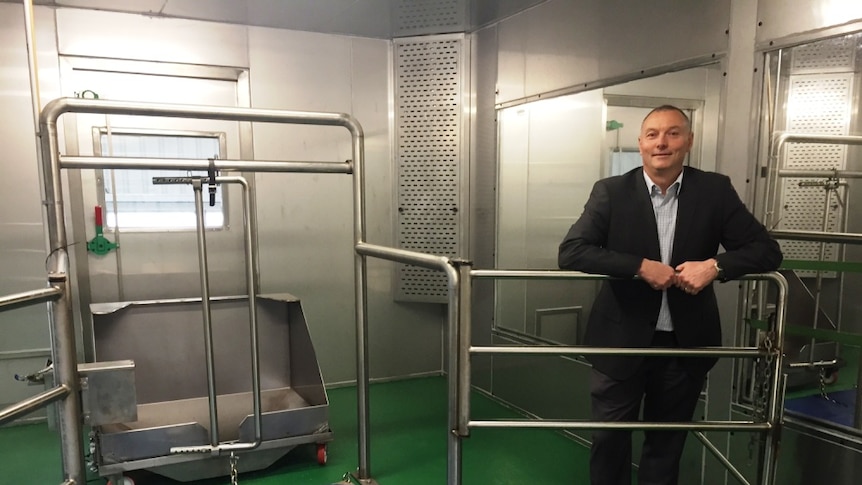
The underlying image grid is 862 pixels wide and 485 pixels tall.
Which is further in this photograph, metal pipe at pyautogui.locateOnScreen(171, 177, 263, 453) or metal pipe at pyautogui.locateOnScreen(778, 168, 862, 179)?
metal pipe at pyautogui.locateOnScreen(171, 177, 263, 453)

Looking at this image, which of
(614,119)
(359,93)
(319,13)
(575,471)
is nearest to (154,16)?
(319,13)

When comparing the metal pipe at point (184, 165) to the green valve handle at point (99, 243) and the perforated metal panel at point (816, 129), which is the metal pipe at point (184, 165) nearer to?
the green valve handle at point (99, 243)

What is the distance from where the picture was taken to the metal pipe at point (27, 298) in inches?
53.3

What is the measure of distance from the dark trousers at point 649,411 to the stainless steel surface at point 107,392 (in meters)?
1.62

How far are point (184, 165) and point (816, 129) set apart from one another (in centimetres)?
231

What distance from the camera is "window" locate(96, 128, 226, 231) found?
10.3 ft

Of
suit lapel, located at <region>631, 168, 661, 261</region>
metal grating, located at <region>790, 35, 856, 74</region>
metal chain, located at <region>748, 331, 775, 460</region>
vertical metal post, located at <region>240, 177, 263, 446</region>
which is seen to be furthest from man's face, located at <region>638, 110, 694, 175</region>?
vertical metal post, located at <region>240, 177, 263, 446</region>

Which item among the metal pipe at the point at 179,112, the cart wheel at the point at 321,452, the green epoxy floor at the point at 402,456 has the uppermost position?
the metal pipe at the point at 179,112

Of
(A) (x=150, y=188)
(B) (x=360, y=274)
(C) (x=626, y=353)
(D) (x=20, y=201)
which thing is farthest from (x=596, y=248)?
(D) (x=20, y=201)

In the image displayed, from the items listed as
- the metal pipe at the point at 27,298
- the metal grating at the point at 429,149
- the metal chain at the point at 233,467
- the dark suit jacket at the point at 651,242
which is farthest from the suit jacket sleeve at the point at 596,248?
the metal grating at the point at 429,149

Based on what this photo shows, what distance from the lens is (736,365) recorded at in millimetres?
2117

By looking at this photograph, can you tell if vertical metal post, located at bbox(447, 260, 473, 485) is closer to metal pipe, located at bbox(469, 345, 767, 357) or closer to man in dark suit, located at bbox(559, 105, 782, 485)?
metal pipe, located at bbox(469, 345, 767, 357)

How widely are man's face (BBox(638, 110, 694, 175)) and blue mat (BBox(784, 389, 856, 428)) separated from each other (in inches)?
40.6

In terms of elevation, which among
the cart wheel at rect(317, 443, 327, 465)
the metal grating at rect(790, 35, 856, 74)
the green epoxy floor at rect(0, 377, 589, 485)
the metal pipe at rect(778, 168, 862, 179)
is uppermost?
the metal grating at rect(790, 35, 856, 74)
